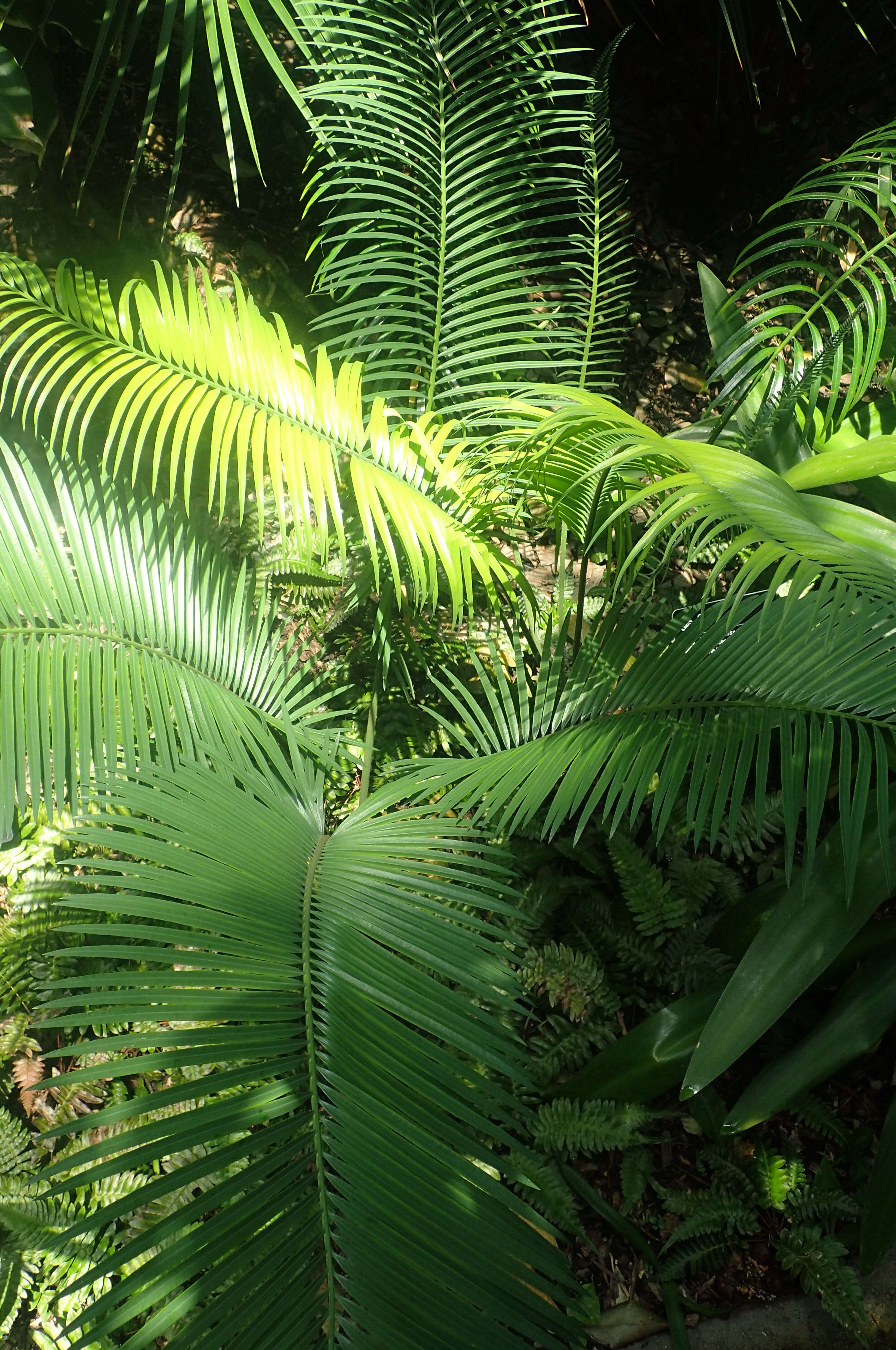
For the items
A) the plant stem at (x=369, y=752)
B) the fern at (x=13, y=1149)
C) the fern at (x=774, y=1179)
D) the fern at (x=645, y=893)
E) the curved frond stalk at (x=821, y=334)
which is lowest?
the fern at (x=774, y=1179)

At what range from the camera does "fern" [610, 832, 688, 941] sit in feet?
5.75

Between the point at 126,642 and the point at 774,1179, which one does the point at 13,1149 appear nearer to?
the point at 126,642

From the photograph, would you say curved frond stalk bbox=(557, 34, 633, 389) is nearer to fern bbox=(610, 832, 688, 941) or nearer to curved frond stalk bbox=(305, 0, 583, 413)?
curved frond stalk bbox=(305, 0, 583, 413)

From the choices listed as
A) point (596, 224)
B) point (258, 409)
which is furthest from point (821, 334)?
point (258, 409)

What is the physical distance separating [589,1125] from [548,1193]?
5.3 inches

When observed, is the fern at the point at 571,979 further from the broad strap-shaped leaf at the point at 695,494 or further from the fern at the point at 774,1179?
the broad strap-shaped leaf at the point at 695,494

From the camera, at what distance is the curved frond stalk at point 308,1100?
877 millimetres

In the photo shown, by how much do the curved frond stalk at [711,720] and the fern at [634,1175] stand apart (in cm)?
65

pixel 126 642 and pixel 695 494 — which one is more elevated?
pixel 695 494

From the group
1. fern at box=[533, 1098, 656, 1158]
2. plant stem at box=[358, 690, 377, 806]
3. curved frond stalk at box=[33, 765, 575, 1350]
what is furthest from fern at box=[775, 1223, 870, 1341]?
plant stem at box=[358, 690, 377, 806]

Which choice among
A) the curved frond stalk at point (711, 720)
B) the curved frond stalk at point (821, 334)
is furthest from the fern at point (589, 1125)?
the curved frond stalk at point (821, 334)

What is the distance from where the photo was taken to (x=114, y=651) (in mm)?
1550

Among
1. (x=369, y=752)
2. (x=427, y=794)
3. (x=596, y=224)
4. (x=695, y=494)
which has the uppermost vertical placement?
(x=596, y=224)

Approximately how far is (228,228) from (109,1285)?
2.75 metres
